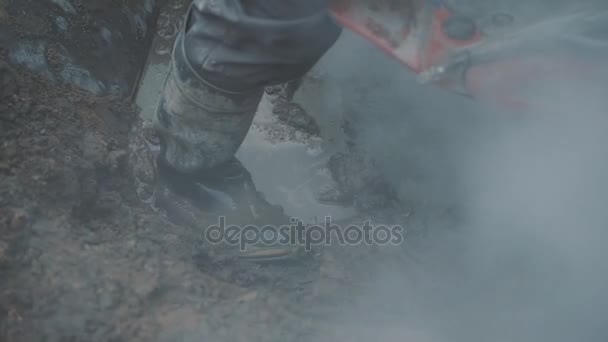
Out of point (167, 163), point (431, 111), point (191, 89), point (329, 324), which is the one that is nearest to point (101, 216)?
point (167, 163)

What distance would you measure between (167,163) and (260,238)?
0.54 metres

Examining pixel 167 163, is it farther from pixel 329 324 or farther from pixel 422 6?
pixel 422 6

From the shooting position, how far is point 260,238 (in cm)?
251

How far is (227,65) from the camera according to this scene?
6.95ft

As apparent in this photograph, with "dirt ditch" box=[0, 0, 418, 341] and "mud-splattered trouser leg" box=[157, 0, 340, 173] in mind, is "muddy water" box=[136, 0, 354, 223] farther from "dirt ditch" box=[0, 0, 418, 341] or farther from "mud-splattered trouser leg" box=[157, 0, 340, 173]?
"mud-splattered trouser leg" box=[157, 0, 340, 173]

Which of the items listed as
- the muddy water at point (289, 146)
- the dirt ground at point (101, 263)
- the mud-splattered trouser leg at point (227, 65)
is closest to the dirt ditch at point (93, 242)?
the dirt ground at point (101, 263)

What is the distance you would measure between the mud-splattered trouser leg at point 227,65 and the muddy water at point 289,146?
14.1 inches

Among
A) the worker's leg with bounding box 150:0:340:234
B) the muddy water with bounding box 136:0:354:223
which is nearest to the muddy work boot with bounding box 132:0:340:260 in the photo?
the worker's leg with bounding box 150:0:340:234

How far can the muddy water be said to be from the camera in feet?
8.99

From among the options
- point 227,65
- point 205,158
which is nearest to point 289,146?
point 205,158

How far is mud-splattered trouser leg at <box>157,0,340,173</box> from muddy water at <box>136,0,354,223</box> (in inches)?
14.1

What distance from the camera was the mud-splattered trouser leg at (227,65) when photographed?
2.01m

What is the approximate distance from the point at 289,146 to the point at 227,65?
858 mm

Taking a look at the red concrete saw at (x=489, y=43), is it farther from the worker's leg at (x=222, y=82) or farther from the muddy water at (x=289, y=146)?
the muddy water at (x=289, y=146)
